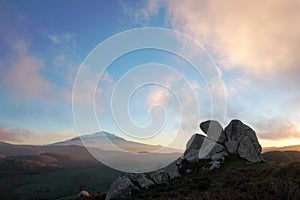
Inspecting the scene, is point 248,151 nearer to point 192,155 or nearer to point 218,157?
point 218,157

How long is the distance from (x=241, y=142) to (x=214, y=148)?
4.13 metres

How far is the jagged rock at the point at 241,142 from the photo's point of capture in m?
42.0

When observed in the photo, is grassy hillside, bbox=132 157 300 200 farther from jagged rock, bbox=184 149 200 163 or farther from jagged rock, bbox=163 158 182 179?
jagged rock, bbox=184 149 200 163

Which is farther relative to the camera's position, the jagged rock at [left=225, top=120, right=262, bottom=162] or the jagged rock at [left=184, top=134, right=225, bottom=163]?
the jagged rock at [left=184, top=134, right=225, bottom=163]

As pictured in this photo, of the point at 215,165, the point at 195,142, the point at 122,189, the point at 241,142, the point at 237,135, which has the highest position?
the point at 237,135

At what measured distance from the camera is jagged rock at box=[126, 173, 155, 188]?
31359mm

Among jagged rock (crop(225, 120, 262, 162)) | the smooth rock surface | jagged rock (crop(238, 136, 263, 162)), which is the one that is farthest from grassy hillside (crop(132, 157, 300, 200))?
the smooth rock surface

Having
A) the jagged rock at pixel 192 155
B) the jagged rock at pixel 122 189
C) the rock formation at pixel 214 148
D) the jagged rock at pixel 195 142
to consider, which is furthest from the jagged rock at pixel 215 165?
the jagged rock at pixel 122 189

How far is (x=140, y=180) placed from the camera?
32.0 metres

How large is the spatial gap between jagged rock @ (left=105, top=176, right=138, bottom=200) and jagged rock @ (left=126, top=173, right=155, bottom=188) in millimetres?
866

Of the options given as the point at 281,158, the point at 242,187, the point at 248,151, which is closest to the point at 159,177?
the point at 242,187

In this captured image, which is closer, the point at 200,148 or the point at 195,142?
the point at 200,148

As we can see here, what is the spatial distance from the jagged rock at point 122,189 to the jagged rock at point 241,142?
752 inches

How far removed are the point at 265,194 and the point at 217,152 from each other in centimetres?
2382
